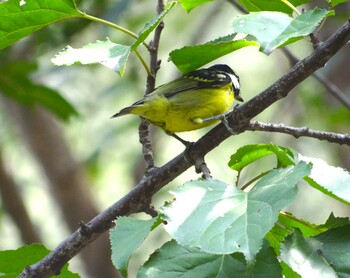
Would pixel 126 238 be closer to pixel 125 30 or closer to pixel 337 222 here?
pixel 337 222

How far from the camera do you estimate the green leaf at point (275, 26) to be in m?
1.49

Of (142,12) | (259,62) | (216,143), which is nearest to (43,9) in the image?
(216,143)

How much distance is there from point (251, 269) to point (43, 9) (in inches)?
40.9

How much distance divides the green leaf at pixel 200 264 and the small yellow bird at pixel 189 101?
1.19 metres

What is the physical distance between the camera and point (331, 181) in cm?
155

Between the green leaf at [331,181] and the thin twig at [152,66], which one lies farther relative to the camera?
the thin twig at [152,66]

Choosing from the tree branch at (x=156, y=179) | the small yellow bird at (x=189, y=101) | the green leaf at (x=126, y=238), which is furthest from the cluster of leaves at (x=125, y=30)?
the small yellow bird at (x=189, y=101)

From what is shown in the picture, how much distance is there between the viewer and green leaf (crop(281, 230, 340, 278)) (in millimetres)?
1467

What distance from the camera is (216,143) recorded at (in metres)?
1.87

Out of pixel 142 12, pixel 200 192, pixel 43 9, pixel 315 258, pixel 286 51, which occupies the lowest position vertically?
pixel 315 258

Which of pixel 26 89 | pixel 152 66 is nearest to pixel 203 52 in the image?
pixel 152 66

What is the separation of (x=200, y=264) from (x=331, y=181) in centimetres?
36

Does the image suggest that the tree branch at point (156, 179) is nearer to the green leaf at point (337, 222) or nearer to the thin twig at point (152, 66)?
the thin twig at point (152, 66)

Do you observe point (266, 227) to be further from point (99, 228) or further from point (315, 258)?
point (99, 228)
